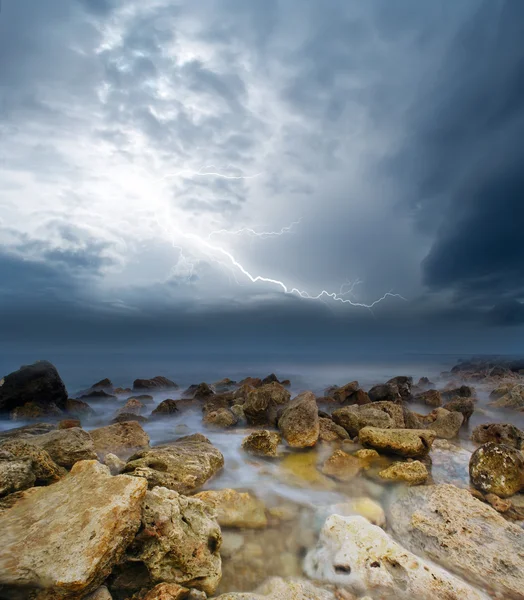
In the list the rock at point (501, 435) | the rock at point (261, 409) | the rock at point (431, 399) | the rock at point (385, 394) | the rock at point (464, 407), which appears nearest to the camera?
the rock at point (501, 435)

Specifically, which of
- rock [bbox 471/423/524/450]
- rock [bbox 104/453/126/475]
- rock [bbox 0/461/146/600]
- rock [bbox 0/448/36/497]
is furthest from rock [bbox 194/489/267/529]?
rock [bbox 471/423/524/450]

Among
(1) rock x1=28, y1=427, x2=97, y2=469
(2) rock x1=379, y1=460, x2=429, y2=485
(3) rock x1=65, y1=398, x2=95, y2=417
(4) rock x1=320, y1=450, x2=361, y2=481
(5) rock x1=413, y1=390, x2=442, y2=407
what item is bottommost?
(3) rock x1=65, y1=398, x2=95, y2=417

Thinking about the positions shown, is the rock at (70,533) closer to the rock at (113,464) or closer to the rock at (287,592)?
the rock at (287,592)

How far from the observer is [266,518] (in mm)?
5105

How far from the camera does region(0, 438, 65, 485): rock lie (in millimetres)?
4824

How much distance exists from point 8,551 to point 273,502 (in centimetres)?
399

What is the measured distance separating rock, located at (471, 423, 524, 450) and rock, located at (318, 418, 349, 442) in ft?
13.1

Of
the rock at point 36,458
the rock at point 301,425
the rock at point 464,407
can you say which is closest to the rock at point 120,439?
the rock at point 36,458

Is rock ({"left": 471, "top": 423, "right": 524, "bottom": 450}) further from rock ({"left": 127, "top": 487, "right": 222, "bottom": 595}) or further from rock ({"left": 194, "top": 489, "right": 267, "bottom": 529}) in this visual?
rock ({"left": 127, "top": 487, "right": 222, "bottom": 595})

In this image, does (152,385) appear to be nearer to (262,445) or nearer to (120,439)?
(120,439)

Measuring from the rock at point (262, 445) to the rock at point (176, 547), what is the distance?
4281mm

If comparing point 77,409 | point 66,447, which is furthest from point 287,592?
point 77,409

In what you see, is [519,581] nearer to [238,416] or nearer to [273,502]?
[273,502]

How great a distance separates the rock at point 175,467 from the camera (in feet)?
17.1
